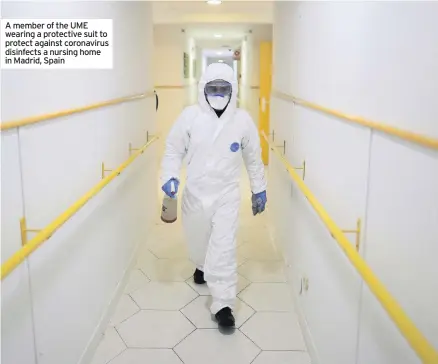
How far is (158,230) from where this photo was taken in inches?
183

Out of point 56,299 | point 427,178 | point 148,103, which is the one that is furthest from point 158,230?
point 427,178

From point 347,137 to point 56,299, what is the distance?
135 cm

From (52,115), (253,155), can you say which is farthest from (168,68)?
(52,115)

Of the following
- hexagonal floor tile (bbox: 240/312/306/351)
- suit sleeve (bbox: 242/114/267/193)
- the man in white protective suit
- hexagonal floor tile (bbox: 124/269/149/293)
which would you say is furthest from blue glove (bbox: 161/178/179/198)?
hexagonal floor tile (bbox: 240/312/306/351)

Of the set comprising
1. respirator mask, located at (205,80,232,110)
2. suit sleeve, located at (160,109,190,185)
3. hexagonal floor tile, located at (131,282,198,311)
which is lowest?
hexagonal floor tile, located at (131,282,198,311)

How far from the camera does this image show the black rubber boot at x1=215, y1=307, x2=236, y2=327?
2771 mm

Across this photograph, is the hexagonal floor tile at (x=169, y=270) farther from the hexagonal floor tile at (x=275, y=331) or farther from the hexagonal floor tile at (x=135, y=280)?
the hexagonal floor tile at (x=275, y=331)

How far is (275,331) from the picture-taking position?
9.18 ft

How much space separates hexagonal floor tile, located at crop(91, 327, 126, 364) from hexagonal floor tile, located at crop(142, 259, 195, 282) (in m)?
0.81

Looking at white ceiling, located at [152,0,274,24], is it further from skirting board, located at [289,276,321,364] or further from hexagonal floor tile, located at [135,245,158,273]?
skirting board, located at [289,276,321,364]

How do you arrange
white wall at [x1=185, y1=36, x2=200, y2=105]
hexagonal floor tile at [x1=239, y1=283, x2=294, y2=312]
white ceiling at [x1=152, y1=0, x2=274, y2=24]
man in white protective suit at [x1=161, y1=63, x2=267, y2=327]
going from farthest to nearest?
white wall at [x1=185, y1=36, x2=200, y2=105] → white ceiling at [x1=152, y1=0, x2=274, y2=24] → hexagonal floor tile at [x1=239, y1=283, x2=294, y2=312] → man in white protective suit at [x1=161, y1=63, x2=267, y2=327]

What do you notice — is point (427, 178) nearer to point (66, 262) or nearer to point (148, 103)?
point (66, 262)

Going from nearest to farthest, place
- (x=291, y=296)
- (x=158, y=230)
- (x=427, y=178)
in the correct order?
(x=427, y=178), (x=291, y=296), (x=158, y=230)

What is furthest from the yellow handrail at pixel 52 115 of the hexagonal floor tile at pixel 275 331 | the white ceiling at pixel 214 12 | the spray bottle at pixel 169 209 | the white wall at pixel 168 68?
the white wall at pixel 168 68
